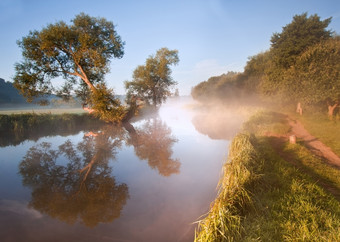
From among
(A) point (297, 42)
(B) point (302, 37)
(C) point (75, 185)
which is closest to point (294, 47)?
(A) point (297, 42)

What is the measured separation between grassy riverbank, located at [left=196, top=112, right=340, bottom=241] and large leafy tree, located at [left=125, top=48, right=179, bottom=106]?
3126cm

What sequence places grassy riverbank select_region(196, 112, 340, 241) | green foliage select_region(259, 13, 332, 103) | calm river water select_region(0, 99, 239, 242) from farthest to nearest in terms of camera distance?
green foliage select_region(259, 13, 332, 103), calm river water select_region(0, 99, 239, 242), grassy riverbank select_region(196, 112, 340, 241)

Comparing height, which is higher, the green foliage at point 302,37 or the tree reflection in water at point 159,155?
the green foliage at point 302,37

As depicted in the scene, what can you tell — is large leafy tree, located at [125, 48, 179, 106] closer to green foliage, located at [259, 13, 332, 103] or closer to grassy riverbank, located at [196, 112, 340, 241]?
green foliage, located at [259, 13, 332, 103]

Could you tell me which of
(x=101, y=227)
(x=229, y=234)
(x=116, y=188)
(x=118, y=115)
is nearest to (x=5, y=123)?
(x=118, y=115)

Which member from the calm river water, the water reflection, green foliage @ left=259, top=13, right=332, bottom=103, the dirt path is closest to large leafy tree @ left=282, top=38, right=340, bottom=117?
green foliage @ left=259, top=13, right=332, bottom=103

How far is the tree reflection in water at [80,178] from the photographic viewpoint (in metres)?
5.92

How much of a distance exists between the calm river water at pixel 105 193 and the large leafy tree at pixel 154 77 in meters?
25.7

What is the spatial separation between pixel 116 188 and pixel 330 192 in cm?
883

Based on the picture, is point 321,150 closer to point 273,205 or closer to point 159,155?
point 273,205

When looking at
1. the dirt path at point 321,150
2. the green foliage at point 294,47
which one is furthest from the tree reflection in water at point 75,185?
the green foliage at point 294,47

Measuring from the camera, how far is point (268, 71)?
2698cm

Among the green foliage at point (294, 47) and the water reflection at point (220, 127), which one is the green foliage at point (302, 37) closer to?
the green foliage at point (294, 47)

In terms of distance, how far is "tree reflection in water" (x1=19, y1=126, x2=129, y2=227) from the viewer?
5.84 metres
